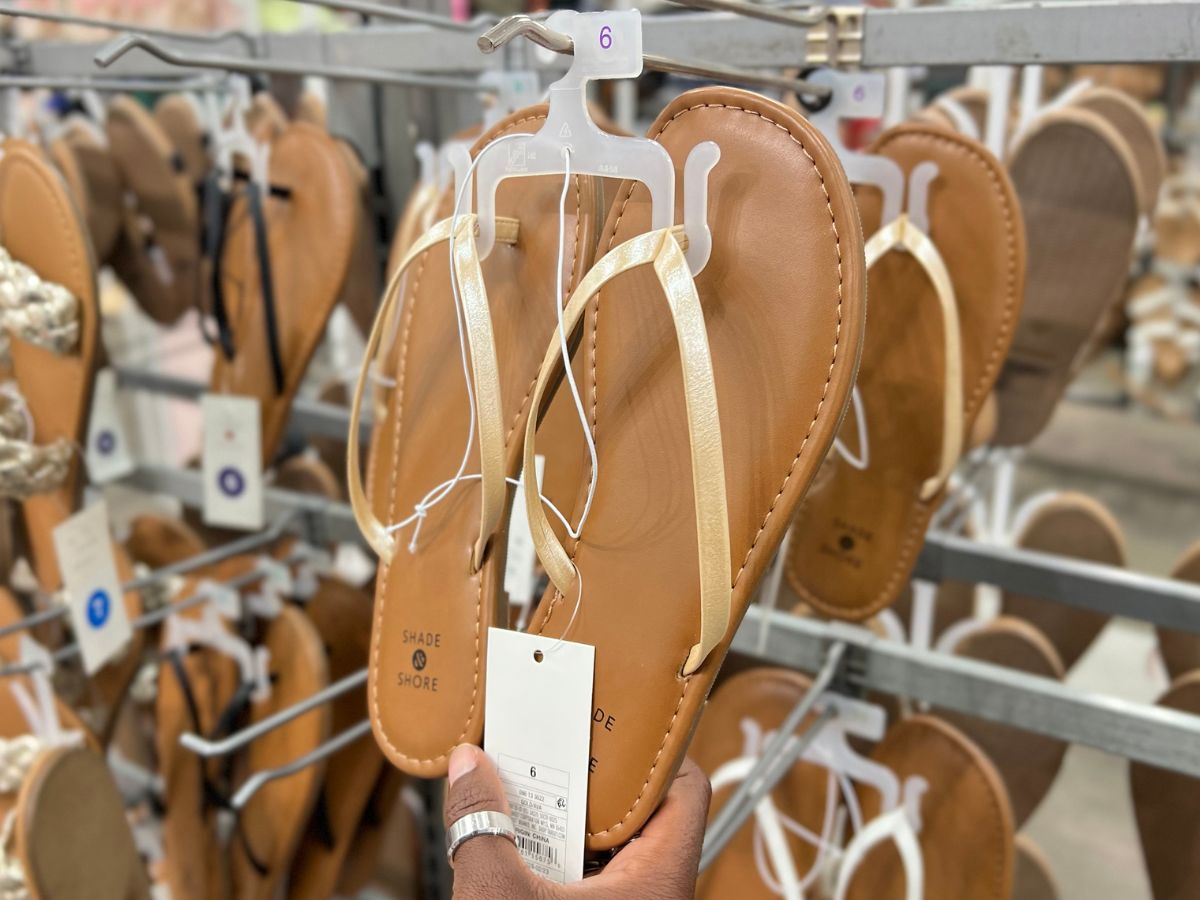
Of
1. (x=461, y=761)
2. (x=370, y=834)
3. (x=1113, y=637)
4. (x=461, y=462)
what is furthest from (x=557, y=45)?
(x=1113, y=637)

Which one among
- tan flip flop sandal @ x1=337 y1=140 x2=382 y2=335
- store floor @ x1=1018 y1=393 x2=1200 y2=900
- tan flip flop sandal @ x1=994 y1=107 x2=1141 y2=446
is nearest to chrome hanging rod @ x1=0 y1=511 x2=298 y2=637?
tan flip flop sandal @ x1=337 y1=140 x2=382 y2=335

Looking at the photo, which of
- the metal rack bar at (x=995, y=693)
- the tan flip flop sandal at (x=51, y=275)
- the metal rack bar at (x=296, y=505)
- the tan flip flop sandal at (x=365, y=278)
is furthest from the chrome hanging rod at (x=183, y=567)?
the metal rack bar at (x=995, y=693)

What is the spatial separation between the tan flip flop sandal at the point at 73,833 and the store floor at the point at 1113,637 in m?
0.97

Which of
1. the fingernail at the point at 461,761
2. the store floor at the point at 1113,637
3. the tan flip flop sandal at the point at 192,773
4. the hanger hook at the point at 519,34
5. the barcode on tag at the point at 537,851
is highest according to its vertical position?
the hanger hook at the point at 519,34

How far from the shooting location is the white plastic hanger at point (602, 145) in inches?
17.2

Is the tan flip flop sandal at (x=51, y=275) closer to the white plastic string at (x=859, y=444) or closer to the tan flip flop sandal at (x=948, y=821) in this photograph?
the white plastic string at (x=859, y=444)

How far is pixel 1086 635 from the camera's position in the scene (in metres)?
1.15

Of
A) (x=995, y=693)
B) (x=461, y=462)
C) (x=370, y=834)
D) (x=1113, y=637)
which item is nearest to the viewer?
(x=461, y=462)

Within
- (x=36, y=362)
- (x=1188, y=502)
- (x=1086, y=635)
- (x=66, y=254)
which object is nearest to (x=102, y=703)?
(x=36, y=362)

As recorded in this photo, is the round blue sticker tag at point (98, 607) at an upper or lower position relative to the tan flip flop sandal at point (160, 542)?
upper

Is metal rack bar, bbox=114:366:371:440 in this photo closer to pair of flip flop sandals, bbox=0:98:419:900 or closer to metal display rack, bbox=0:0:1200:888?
pair of flip flop sandals, bbox=0:98:419:900

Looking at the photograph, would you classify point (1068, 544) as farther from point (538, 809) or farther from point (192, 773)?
point (192, 773)

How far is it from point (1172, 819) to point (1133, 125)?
73 cm

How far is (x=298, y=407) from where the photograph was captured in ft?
4.07
